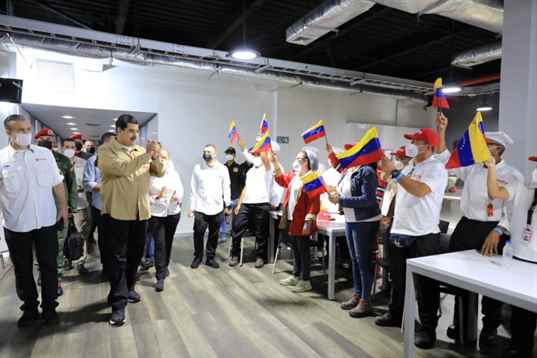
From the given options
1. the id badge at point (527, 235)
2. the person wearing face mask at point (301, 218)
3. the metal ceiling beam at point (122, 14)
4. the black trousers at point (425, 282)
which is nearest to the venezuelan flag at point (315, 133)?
the person wearing face mask at point (301, 218)

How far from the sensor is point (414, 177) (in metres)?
2.56

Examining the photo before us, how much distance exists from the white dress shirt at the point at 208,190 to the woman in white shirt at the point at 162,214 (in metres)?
0.48

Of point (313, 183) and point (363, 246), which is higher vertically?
point (313, 183)

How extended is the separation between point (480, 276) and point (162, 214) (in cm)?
293

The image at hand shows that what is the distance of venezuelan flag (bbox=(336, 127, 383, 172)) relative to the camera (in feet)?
A: 8.67

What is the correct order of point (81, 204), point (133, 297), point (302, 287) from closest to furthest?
point (133, 297) → point (302, 287) → point (81, 204)

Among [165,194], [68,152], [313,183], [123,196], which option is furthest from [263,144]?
[68,152]

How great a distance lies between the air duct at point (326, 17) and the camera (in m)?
3.49

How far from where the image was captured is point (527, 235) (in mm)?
2027

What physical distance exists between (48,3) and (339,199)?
4.74m

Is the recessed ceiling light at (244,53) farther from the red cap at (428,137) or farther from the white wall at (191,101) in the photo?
the red cap at (428,137)

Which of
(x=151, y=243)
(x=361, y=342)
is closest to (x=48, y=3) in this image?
(x=151, y=243)

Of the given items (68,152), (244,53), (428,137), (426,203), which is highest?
(244,53)

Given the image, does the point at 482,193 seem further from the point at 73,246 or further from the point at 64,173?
the point at 73,246
